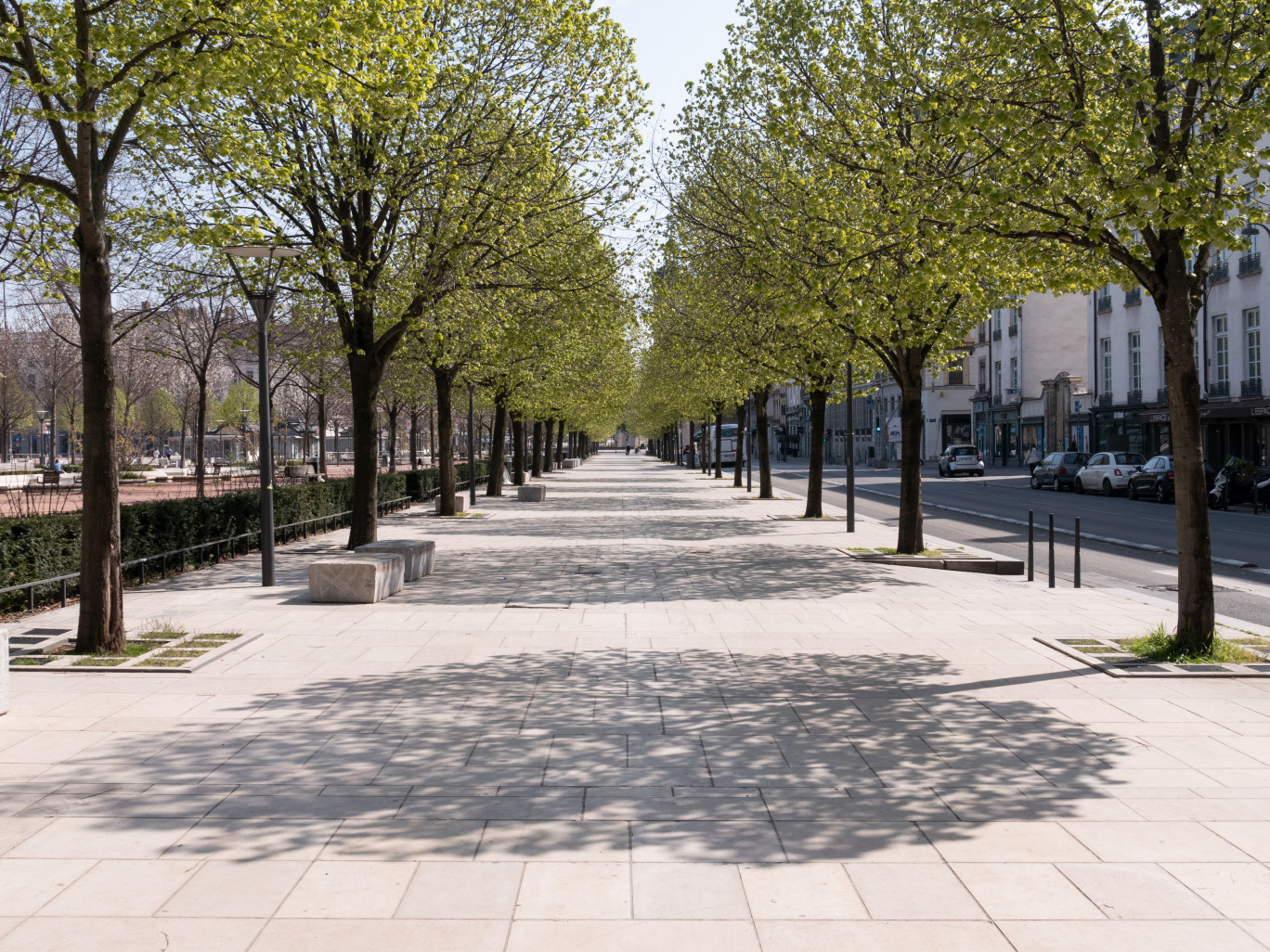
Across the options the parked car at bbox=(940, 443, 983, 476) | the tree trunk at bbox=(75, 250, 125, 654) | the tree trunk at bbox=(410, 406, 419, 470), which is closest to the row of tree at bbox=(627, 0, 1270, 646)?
the tree trunk at bbox=(75, 250, 125, 654)

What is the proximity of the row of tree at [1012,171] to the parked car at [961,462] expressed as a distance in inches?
1457

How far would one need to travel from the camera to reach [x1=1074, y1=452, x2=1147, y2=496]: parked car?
3631cm

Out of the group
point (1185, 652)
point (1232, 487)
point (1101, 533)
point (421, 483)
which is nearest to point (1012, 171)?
point (1185, 652)

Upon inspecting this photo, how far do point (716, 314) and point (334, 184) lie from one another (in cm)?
964

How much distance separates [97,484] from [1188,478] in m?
9.10

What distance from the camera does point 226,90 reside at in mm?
9141

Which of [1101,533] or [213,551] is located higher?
[213,551]

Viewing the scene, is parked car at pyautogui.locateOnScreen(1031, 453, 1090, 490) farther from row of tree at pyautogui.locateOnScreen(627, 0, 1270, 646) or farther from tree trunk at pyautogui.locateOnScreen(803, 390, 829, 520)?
row of tree at pyautogui.locateOnScreen(627, 0, 1270, 646)

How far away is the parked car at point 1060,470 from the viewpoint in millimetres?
40094

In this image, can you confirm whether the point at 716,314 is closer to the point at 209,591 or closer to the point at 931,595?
the point at 931,595

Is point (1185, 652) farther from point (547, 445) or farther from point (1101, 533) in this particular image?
point (547, 445)

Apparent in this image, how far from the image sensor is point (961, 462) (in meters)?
53.1

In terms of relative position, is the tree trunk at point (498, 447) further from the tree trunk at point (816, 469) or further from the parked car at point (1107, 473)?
the parked car at point (1107, 473)

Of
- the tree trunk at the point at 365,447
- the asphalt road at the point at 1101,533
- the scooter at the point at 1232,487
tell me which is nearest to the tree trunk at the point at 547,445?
the asphalt road at the point at 1101,533
